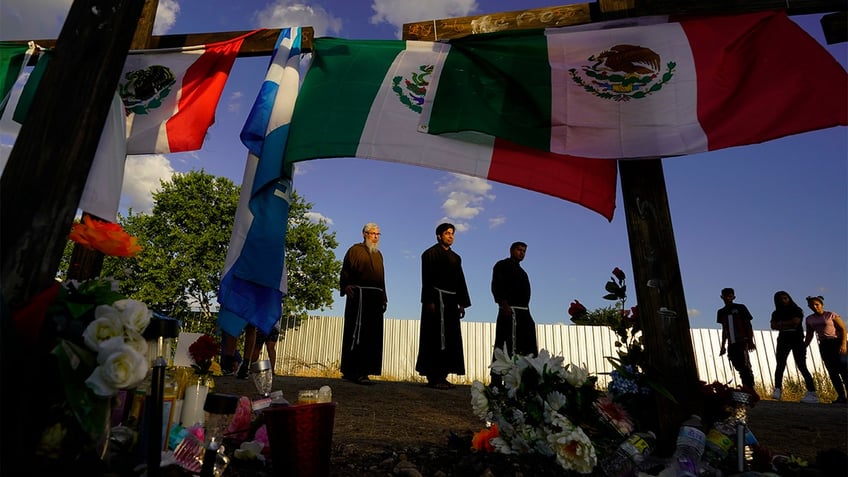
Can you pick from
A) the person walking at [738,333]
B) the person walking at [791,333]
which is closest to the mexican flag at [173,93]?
the person walking at [738,333]

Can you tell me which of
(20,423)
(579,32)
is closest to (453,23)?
(579,32)

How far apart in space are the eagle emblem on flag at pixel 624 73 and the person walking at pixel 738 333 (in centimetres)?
638

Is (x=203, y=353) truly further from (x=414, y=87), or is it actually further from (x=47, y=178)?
(x=414, y=87)

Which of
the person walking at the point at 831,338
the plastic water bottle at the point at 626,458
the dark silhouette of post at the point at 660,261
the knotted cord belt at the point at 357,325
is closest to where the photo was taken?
the plastic water bottle at the point at 626,458

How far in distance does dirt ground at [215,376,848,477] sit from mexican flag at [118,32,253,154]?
91.2 inches

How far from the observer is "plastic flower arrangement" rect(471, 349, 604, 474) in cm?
245

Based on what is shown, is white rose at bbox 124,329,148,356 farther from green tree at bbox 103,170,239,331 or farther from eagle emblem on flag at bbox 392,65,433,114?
green tree at bbox 103,170,239,331

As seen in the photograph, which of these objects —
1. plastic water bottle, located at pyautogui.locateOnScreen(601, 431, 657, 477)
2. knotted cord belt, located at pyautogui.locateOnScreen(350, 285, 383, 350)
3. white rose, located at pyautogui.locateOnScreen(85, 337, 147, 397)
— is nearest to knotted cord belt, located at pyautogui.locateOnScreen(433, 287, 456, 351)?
knotted cord belt, located at pyautogui.locateOnScreen(350, 285, 383, 350)

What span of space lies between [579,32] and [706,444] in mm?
→ 2719

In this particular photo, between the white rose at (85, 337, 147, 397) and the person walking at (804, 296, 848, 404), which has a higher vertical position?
the person walking at (804, 296, 848, 404)

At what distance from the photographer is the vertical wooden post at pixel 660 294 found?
2662 millimetres

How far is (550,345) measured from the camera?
15.1m

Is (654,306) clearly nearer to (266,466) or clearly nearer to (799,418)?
(266,466)

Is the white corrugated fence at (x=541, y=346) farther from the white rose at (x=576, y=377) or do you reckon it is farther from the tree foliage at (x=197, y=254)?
the white rose at (x=576, y=377)
